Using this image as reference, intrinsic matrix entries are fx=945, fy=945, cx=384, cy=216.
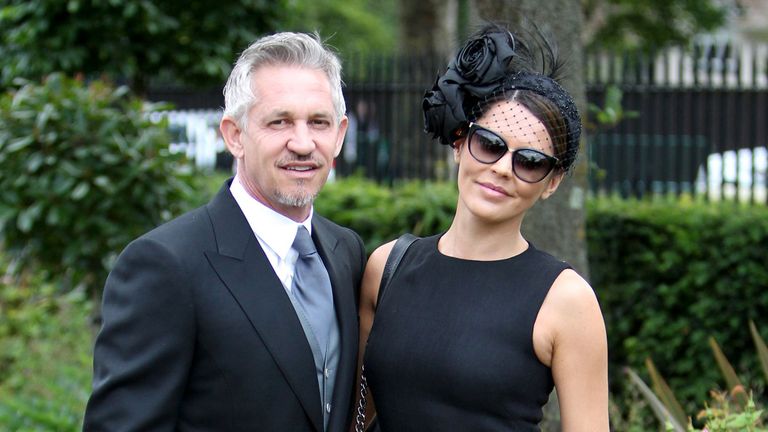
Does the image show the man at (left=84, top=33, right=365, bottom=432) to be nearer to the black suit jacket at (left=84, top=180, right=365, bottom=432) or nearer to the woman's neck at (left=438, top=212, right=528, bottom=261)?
the black suit jacket at (left=84, top=180, right=365, bottom=432)

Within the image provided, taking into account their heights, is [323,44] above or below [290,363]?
above

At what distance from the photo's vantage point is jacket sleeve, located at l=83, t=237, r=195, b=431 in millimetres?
2133

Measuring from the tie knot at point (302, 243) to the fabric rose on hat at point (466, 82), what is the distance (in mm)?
448

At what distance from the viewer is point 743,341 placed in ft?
18.5

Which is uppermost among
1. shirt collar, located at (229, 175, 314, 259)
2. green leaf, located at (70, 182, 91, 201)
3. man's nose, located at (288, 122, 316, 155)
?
man's nose, located at (288, 122, 316, 155)

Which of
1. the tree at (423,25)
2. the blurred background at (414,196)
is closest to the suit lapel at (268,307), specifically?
the blurred background at (414,196)

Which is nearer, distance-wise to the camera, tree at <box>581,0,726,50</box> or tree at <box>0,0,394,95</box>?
tree at <box>0,0,394,95</box>

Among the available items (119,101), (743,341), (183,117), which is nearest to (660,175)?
(743,341)

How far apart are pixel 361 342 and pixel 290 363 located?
18.3 inches

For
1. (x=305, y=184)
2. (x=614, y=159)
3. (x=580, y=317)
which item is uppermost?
(x=305, y=184)

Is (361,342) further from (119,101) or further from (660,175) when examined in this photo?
(660,175)

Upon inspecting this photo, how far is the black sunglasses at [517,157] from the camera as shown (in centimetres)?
238

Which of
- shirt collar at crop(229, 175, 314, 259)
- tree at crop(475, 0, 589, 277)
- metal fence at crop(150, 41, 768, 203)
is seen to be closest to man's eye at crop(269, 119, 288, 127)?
shirt collar at crop(229, 175, 314, 259)

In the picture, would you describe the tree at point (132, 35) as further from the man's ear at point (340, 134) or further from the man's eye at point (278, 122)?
the man's eye at point (278, 122)
